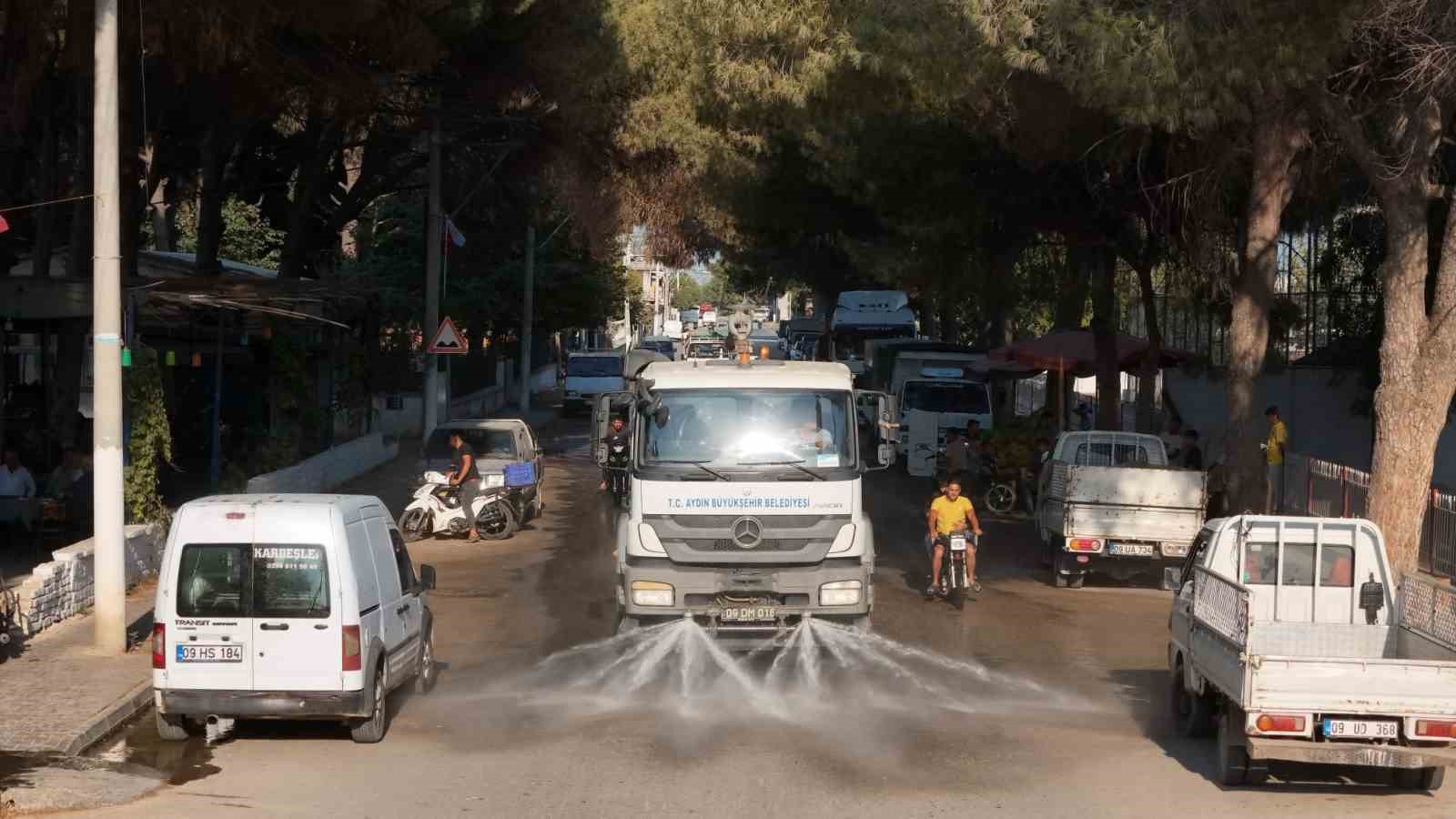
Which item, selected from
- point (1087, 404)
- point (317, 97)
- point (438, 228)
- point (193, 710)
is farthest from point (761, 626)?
point (1087, 404)

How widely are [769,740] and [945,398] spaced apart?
26.5 m

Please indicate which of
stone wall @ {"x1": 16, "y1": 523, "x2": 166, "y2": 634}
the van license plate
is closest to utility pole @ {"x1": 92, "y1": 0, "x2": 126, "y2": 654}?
stone wall @ {"x1": 16, "y1": 523, "x2": 166, "y2": 634}

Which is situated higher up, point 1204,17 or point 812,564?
point 1204,17

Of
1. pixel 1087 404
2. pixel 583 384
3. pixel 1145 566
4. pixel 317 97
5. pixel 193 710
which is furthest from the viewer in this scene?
pixel 583 384

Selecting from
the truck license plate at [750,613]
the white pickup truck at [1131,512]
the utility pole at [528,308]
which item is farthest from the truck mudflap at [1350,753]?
the utility pole at [528,308]

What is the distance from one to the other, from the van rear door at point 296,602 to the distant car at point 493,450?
13989mm

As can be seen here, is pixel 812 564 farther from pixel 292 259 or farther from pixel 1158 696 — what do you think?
pixel 292 259

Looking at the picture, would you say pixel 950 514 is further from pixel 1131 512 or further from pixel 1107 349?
pixel 1107 349

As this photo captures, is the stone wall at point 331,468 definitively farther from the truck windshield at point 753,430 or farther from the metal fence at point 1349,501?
the metal fence at point 1349,501

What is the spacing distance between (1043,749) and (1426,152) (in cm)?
825

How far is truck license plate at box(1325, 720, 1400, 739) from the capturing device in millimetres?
9445

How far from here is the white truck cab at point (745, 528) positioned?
13.4 m

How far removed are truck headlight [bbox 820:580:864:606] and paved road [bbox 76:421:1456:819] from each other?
1.36ft

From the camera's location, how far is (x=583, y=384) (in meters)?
52.3
